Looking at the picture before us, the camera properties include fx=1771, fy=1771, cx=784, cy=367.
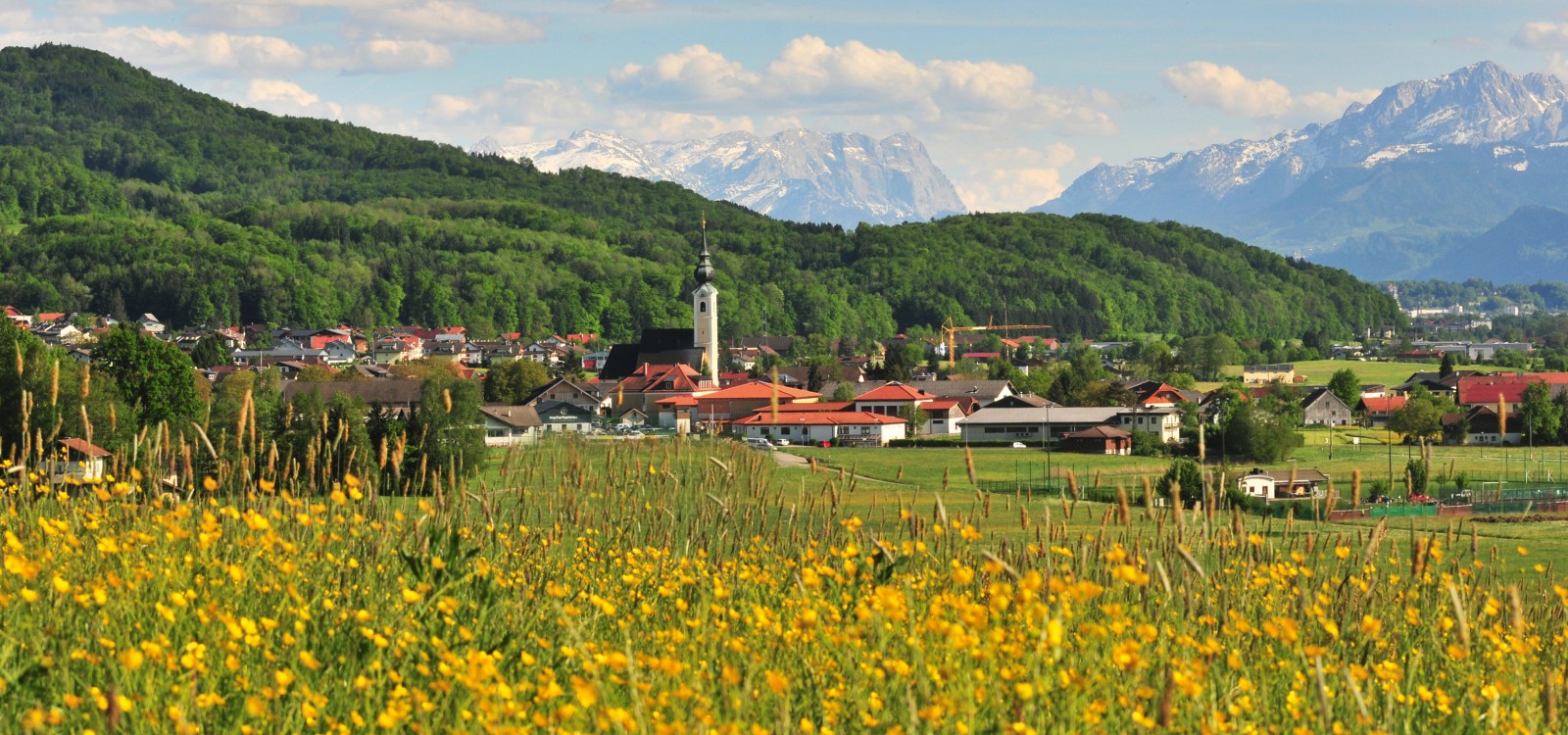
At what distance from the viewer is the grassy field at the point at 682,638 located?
18.4ft

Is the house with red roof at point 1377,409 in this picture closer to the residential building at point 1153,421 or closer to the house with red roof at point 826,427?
the residential building at point 1153,421

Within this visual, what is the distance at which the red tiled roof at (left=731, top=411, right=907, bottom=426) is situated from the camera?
77875 mm

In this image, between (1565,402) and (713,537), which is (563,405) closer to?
(1565,402)

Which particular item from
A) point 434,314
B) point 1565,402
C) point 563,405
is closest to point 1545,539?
point 1565,402

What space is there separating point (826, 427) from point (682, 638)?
70.9 meters

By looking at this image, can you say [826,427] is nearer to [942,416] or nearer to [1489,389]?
[942,416]

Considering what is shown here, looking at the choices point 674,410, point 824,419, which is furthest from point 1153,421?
point 674,410

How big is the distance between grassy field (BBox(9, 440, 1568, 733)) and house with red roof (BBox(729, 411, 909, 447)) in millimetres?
65161

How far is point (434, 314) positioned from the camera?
182 m

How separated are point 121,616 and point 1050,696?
357cm

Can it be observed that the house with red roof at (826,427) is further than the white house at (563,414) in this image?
No

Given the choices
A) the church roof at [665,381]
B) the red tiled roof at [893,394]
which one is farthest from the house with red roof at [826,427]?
the church roof at [665,381]

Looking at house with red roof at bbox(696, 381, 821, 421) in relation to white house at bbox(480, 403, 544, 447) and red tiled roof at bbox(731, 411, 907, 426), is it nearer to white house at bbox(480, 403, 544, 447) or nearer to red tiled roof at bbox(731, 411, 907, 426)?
red tiled roof at bbox(731, 411, 907, 426)

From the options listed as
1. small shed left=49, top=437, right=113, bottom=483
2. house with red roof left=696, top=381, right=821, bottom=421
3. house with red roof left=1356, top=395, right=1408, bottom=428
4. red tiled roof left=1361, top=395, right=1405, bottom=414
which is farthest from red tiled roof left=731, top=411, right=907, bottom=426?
small shed left=49, top=437, right=113, bottom=483
